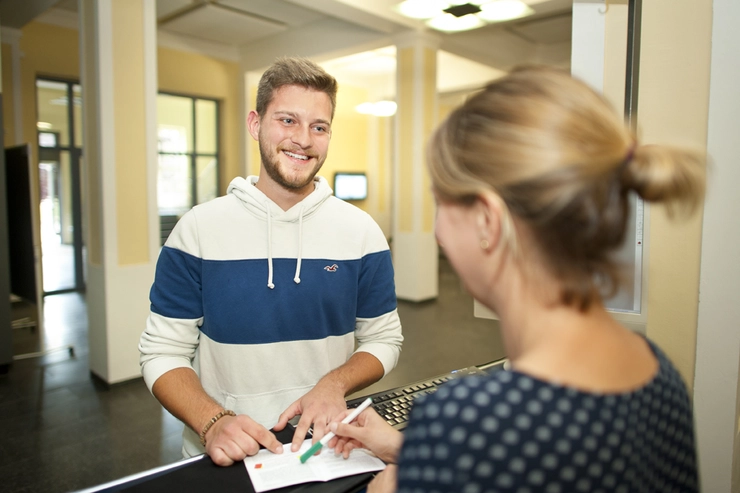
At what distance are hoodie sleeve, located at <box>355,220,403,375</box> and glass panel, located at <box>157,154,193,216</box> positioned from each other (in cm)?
667

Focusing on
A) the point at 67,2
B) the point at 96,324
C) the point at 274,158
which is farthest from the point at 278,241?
the point at 67,2

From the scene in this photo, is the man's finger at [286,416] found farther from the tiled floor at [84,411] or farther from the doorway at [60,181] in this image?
the doorway at [60,181]

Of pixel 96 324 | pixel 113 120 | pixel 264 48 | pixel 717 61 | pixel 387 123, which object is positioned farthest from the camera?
pixel 387 123

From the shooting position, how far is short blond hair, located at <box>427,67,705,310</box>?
23.4 inches

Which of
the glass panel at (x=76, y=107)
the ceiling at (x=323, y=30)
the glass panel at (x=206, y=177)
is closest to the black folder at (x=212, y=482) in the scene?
the ceiling at (x=323, y=30)

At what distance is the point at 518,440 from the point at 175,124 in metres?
7.71

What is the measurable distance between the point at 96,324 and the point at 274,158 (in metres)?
3.07

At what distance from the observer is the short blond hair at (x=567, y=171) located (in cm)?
59

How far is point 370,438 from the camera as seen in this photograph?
960mm

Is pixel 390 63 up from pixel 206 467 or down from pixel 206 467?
up

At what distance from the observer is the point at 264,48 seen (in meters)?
7.19

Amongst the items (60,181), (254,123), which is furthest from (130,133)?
(60,181)

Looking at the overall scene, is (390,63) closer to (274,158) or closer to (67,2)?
(67,2)

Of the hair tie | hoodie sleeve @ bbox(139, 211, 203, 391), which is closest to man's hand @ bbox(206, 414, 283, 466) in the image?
hoodie sleeve @ bbox(139, 211, 203, 391)
